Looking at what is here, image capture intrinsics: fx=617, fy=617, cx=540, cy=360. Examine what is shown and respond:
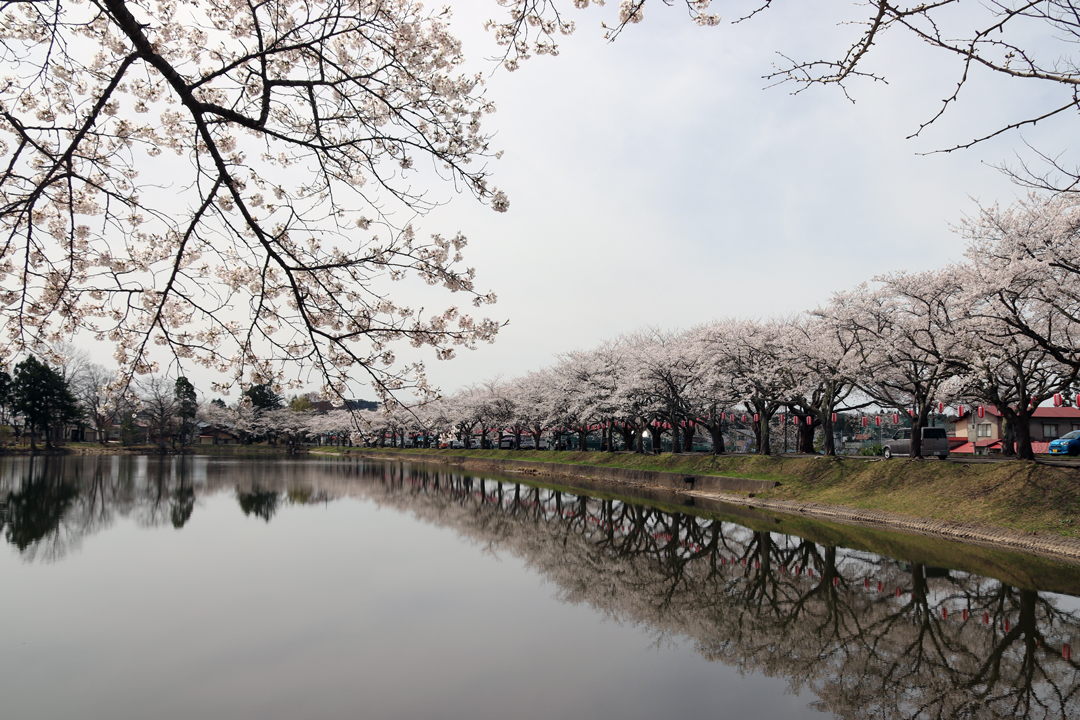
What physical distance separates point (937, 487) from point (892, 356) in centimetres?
384

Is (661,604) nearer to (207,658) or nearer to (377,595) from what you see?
(377,595)

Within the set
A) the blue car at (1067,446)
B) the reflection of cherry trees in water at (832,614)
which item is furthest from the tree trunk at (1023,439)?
the blue car at (1067,446)

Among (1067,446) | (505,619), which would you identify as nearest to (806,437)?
(1067,446)

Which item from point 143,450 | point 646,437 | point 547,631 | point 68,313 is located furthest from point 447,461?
point 68,313

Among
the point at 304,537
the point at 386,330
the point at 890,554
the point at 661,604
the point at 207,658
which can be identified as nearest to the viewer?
the point at 386,330

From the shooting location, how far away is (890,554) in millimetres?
12914

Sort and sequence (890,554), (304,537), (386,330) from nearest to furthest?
(386,330) < (890,554) < (304,537)

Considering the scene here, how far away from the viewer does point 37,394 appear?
153 feet

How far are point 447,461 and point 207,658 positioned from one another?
43.9 meters

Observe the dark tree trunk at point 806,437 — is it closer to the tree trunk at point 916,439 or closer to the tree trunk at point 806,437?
the tree trunk at point 806,437

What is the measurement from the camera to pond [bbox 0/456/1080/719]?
20.7 ft

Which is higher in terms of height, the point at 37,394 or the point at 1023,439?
the point at 37,394

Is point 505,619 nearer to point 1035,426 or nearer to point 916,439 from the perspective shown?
point 916,439

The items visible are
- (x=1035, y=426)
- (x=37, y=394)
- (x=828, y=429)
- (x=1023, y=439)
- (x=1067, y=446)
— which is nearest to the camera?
(x=1023, y=439)
